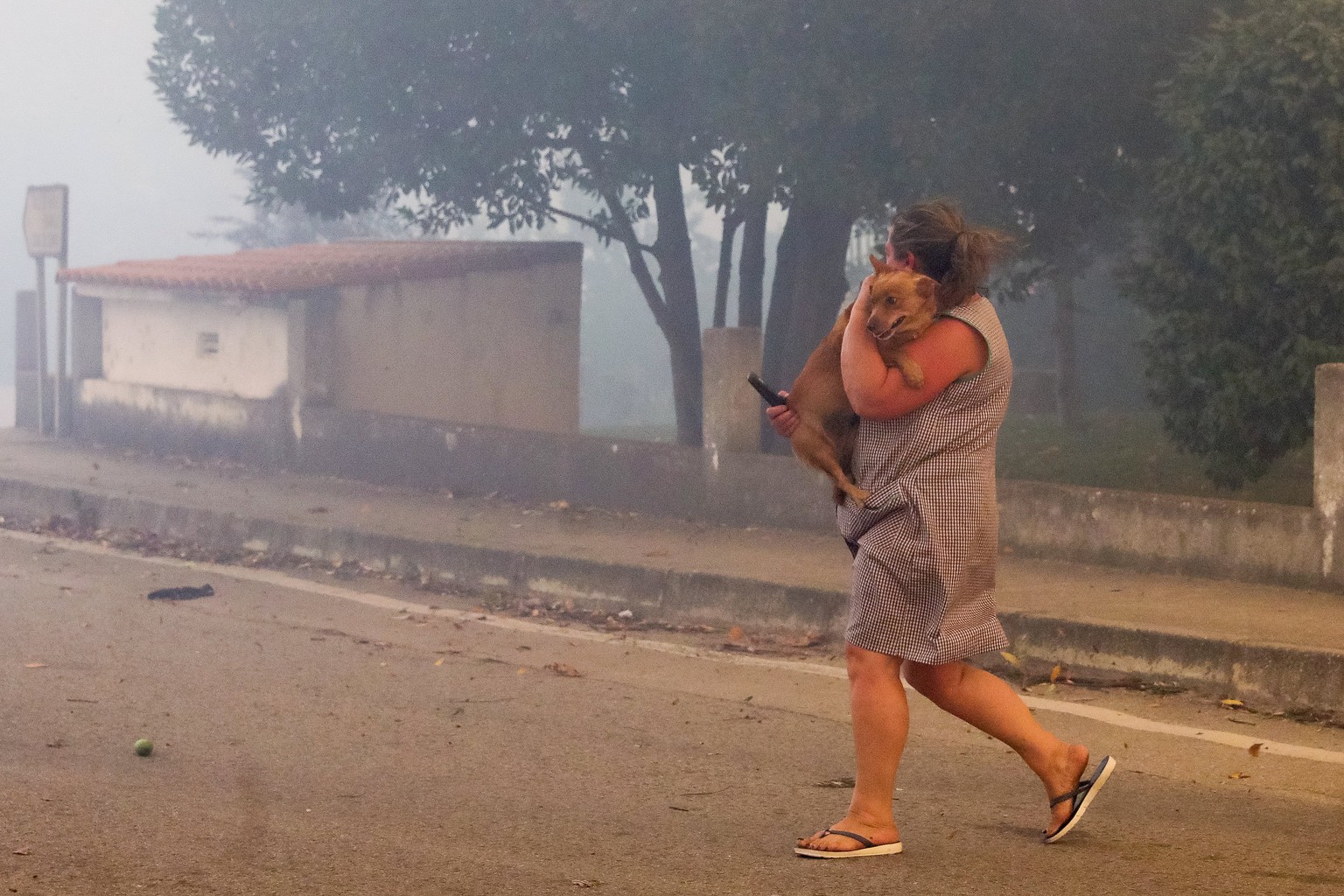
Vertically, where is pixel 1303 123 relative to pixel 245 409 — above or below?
above

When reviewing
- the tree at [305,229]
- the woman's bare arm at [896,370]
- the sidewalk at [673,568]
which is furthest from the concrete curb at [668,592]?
the tree at [305,229]

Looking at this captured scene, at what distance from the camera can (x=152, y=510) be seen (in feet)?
38.2

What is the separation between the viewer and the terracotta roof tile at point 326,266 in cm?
1431

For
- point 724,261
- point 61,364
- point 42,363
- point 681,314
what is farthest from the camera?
point 42,363

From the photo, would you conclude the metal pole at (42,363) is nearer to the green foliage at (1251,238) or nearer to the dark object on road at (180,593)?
the dark object on road at (180,593)

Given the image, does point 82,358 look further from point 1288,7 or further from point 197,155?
point 197,155

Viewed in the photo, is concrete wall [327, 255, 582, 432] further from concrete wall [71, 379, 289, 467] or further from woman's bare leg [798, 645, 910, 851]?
woman's bare leg [798, 645, 910, 851]

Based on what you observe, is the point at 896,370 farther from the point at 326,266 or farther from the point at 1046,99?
the point at 326,266

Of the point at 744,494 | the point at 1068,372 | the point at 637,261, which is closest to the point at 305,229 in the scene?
the point at 1068,372

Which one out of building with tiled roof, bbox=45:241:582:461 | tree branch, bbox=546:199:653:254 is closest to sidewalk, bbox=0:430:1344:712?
building with tiled roof, bbox=45:241:582:461

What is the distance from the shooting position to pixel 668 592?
8484 mm

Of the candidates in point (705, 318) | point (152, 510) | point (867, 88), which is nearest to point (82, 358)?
point (152, 510)

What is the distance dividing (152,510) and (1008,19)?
303 inches

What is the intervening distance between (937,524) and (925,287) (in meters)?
0.61
